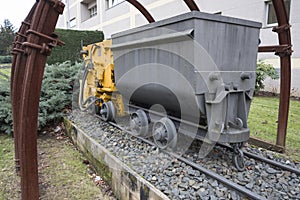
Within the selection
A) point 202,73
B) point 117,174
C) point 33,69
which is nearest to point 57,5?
point 33,69

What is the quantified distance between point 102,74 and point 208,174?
3477mm

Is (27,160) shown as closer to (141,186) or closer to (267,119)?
(141,186)

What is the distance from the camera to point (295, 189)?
259cm

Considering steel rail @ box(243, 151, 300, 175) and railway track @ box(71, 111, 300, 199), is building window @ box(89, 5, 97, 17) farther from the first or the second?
steel rail @ box(243, 151, 300, 175)

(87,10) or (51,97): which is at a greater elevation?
(87,10)

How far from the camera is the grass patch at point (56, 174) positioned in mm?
3129

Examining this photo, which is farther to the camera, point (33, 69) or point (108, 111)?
point (108, 111)

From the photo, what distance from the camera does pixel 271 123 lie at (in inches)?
219

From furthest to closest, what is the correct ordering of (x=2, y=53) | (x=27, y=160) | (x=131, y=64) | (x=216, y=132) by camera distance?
1. (x=2, y=53)
2. (x=131, y=64)
3. (x=216, y=132)
4. (x=27, y=160)

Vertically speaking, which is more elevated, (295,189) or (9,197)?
(295,189)

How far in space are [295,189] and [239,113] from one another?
42.1 inches

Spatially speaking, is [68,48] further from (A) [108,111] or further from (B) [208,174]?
(B) [208,174]

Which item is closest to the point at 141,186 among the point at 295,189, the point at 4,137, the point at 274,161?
the point at 295,189

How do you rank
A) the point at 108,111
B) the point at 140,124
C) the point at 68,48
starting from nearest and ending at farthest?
1. the point at 140,124
2. the point at 108,111
3. the point at 68,48
